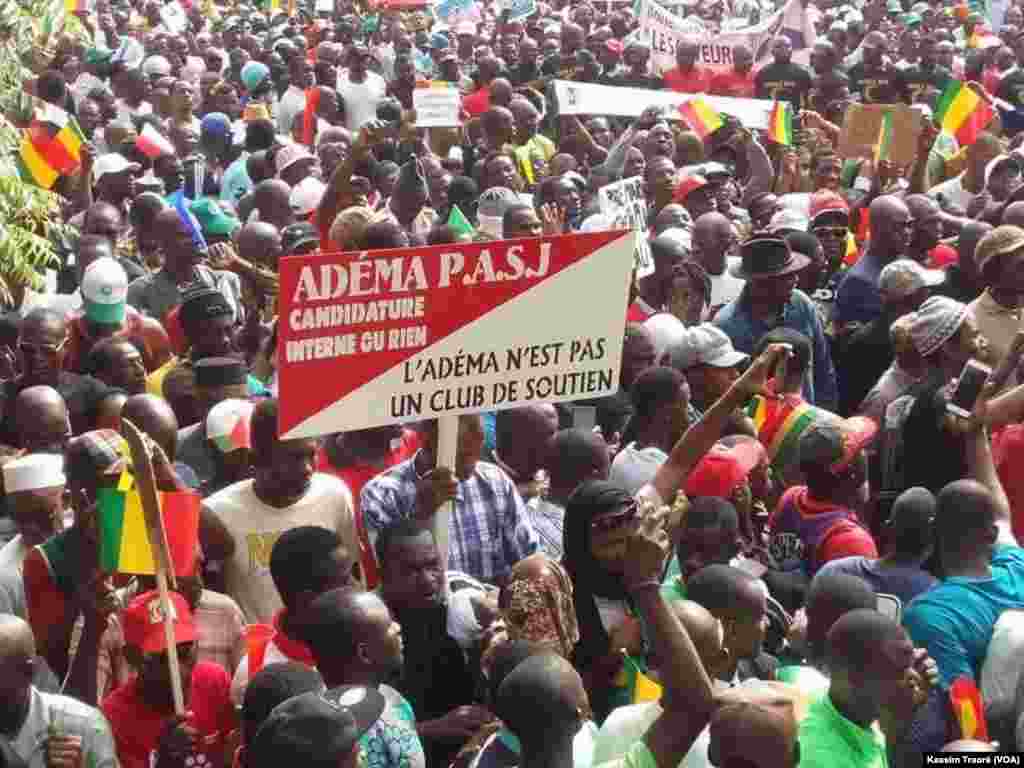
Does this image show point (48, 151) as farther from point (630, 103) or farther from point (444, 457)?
point (444, 457)

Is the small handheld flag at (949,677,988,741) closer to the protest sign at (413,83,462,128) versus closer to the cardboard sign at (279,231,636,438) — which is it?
the cardboard sign at (279,231,636,438)

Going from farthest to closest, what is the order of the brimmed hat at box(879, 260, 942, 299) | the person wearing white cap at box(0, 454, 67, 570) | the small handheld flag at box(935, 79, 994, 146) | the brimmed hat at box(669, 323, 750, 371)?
the small handheld flag at box(935, 79, 994, 146) < the brimmed hat at box(879, 260, 942, 299) < the brimmed hat at box(669, 323, 750, 371) < the person wearing white cap at box(0, 454, 67, 570)

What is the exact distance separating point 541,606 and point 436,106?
9312mm

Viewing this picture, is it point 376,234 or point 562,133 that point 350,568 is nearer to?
point 376,234

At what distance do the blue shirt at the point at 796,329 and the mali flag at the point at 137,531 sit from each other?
3.69m

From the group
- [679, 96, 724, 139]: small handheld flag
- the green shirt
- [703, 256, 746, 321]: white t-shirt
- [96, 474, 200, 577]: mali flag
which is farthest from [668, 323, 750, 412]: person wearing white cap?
[679, 96, 724, 139]: small handheld flag

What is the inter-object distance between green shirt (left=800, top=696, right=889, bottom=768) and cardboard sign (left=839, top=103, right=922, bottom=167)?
26.4 feet

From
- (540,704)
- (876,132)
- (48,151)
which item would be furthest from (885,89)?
(540,704)

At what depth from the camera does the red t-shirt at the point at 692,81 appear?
16.9m

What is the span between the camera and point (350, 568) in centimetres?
563

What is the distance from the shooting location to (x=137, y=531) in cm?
542

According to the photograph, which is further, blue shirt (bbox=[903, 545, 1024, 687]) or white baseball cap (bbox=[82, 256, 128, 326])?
white baseball cap (bbox=[82, 256, 128, 326])

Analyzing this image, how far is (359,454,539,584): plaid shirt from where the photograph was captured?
6215 millimetres

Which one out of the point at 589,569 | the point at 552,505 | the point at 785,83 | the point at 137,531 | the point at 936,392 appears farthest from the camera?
the point at 785,83
